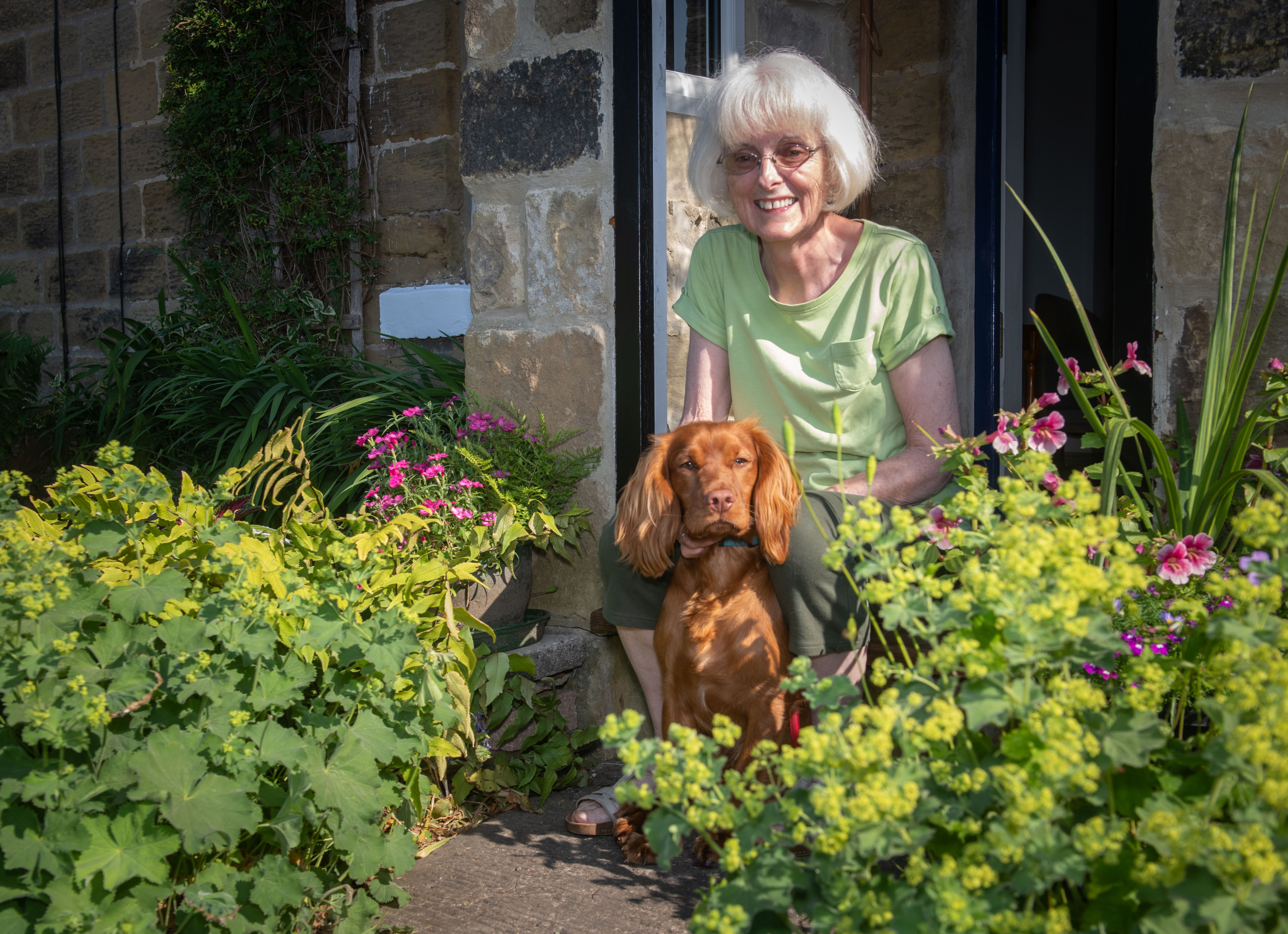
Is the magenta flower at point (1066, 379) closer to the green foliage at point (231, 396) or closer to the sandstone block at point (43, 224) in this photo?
the green foliage at point (231, 396)

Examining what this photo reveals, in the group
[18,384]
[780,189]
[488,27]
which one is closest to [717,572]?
[780,189]

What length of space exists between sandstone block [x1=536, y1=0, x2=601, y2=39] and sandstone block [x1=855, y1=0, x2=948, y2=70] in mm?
1567

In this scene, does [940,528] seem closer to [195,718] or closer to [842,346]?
[842,346]

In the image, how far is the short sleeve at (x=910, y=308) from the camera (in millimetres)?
2201

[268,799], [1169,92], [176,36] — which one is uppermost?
[176,36]

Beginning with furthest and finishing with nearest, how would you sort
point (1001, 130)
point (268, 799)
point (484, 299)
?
point (1001, 130), point (484, 299), point (268, 799)

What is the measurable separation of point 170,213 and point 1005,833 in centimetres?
564

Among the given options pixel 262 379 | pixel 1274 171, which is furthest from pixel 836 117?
pixel 262 379

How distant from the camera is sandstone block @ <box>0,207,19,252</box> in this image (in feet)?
19.8

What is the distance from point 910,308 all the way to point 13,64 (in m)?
6.18

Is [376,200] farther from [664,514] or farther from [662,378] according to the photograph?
[664,514]

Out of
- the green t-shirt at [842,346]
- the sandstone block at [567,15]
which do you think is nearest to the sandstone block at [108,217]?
the sandstone block at [567,15]

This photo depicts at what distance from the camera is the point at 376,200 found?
475 centimetres

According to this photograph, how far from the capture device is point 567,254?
8.81 feet
